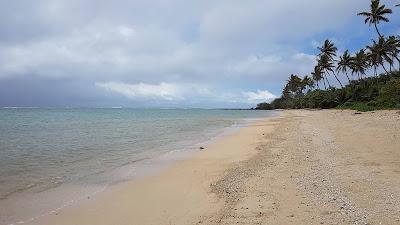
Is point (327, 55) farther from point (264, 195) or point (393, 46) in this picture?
point (264, 195)

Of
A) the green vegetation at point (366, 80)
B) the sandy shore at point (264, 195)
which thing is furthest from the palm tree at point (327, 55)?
the sandy shore at point (264, 195)

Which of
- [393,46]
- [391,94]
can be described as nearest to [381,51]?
[393,46]

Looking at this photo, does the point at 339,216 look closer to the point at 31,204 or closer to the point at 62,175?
the point at 31,204

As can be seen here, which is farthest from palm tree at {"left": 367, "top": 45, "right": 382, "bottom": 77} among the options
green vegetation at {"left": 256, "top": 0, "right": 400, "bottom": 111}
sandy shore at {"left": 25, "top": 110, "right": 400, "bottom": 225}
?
sandy shore at {"left": 25, "top": 110, "right": 400, "bottom": 225}

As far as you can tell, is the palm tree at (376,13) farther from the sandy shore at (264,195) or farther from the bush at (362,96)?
the sandy shore at (264,195)

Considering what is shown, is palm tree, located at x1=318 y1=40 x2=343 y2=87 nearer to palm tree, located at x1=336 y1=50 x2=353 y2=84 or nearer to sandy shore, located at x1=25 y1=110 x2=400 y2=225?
palm tree, located at x1=336 y1=50 x2=353 y2=84

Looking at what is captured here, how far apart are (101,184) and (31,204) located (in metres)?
2.52

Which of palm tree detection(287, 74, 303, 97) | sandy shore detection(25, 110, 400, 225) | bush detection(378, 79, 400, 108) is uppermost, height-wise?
palm tree detection(287, 74, 303, 97)

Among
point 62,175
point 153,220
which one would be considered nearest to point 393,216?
point 153,220

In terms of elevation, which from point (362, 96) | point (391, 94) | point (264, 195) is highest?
point (362, 96)

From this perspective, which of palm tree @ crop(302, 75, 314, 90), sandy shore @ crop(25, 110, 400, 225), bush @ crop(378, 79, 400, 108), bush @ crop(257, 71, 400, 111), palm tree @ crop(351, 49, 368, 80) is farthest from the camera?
palm tree @ crop(302, 75, 314, 90)

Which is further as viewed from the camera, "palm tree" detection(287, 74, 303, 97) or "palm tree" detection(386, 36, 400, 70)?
"palm tree" detection(287, 74, 303, 97)

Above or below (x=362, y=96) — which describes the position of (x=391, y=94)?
below

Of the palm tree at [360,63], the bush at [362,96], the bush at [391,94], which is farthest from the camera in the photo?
the palm tree at [360,63]
